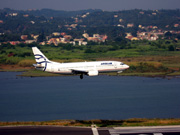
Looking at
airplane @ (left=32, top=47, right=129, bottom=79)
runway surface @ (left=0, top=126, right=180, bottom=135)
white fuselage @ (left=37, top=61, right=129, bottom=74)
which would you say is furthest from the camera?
white fuselage @ (left=37, top=61, right=129, bottom=74)

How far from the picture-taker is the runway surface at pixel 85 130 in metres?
61.0

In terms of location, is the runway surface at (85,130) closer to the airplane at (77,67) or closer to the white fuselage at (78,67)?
the airplane at (77,67)

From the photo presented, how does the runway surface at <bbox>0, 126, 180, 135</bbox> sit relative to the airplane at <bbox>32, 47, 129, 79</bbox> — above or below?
below

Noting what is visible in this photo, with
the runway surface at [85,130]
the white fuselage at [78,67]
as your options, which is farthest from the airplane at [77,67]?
the runway surface at [85,130]

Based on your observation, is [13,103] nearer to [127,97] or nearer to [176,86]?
[127,97]

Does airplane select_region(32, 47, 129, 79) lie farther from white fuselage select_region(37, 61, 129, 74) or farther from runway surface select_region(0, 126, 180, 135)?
runway surface select_region(0, 126, 180, 135)

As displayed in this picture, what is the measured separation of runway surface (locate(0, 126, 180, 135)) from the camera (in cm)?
6100

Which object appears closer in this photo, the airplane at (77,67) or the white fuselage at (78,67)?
the airplane at (77,67)

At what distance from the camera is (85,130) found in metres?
63.7

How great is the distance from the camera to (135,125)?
69.6 meters

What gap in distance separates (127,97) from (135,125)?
53216 millimetres

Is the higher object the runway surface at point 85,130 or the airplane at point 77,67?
the airplane at point 77,67

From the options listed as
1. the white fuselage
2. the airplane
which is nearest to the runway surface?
the airplane

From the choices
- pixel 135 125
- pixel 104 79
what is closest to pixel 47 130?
pixel 135 125
